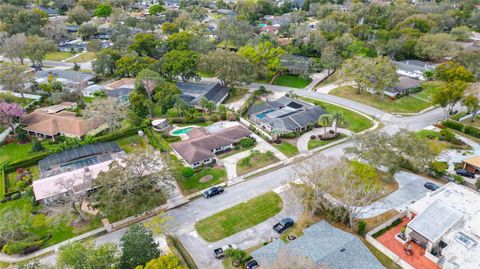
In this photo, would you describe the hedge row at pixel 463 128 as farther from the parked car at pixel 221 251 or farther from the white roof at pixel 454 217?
the parked car at pixel 221 251

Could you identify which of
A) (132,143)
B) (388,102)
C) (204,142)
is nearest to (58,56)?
(132,143)

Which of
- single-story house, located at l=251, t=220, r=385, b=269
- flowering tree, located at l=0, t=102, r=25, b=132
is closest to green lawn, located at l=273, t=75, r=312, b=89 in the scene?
single-story house, located at l=251, t=220, r=385, b=269

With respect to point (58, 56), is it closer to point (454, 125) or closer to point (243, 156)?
point (243, 156)

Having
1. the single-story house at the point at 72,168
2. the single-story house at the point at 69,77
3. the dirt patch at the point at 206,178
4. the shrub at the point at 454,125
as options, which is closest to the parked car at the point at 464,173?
the shrub at the point at 454,125

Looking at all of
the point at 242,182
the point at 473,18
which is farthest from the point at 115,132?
the point at 473,18

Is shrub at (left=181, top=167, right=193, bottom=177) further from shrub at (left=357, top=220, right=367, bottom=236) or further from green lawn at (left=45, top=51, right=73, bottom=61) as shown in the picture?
green lawn at (left=45, top=51, right=73, bottom=61)
